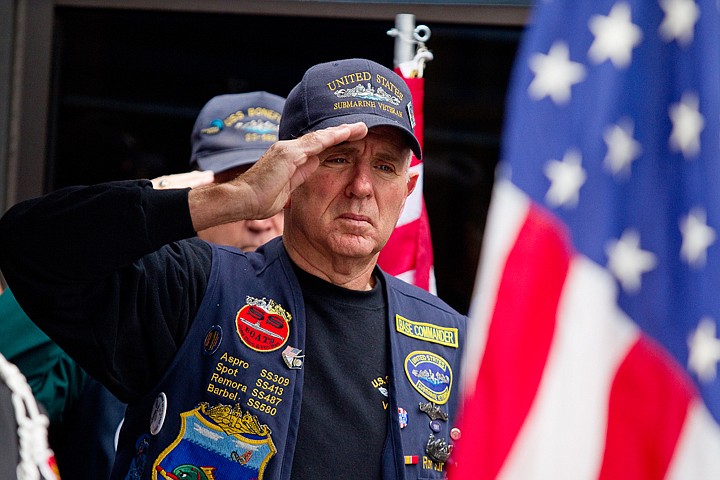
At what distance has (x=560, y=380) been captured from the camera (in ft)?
5.98

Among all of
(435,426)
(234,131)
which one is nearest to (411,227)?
(234,131)

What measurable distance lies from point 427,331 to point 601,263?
117 centimetres

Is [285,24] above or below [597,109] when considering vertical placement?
above

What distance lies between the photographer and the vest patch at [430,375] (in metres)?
2.84

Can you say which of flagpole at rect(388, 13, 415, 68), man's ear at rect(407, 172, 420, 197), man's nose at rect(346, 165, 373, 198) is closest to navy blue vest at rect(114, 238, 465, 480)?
man's nose at rect(346, 165, 373, 198)

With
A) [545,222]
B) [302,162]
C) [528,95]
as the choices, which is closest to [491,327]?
[545,222]

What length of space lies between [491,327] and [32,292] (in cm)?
107

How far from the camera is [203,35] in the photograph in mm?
5297

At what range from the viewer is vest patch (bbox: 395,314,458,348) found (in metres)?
2.91

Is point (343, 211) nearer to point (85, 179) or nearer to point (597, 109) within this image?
A: point (597, 109)

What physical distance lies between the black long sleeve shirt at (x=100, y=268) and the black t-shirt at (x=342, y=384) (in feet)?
1.26

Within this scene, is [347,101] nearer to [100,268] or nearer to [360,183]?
[360,183]

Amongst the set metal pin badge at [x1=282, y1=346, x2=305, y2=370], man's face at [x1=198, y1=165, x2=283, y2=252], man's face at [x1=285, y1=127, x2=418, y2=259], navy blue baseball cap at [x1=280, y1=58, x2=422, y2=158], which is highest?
navy blue baseball cap at [x1=280, y1=58, x2=422, y2=158]

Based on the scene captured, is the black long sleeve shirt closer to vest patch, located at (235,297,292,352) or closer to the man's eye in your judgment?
vest patch, located at (235,297,292,352)
